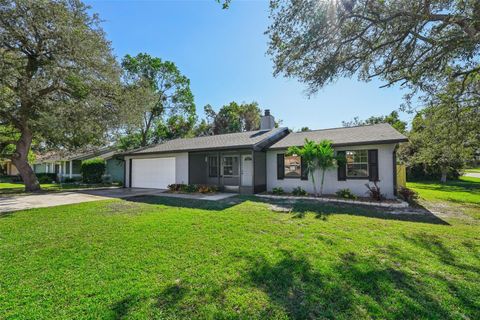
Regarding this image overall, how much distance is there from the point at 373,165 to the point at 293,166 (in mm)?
3731

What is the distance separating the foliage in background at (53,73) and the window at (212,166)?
22.4ft

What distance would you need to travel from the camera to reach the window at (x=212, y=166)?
14.9 m

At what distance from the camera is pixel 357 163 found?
35.4 ft

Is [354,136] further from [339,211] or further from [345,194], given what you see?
[339,211]

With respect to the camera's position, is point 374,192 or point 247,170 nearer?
point 374,192

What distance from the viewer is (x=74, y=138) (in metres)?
16.3

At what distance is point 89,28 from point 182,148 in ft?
29.9

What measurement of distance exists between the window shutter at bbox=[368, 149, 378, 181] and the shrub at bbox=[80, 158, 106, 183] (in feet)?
70.6

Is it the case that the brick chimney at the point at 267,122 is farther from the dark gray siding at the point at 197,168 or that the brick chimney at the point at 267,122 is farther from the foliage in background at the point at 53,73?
the foliage in background at the point at 53,73

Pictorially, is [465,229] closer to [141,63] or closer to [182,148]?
[182,148]

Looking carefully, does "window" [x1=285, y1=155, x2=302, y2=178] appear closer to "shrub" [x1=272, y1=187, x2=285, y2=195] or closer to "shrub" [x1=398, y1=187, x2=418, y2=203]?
"shrub" [x1=272, y1=187, x2=285, y2=195]

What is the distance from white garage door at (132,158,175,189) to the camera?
15195 mm

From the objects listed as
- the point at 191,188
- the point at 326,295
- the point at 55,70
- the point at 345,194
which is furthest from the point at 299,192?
the point at 55,70

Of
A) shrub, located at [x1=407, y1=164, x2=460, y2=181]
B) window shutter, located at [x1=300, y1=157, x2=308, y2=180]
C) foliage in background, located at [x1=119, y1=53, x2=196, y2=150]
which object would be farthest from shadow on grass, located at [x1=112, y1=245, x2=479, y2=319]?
foliage in background, located at [x1=119, y1=53, x2=196, y2=150]
